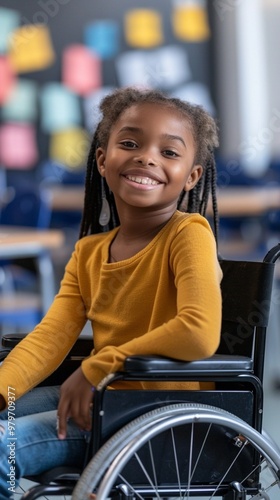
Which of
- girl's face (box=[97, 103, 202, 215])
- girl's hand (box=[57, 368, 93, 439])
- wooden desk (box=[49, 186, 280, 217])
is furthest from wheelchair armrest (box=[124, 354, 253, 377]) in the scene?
wooden desk (box=[49, 186, 280, 217])

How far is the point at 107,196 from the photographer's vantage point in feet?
6.87

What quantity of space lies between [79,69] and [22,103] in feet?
2.22

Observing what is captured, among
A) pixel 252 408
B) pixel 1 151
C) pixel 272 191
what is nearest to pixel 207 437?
pixel 252 408

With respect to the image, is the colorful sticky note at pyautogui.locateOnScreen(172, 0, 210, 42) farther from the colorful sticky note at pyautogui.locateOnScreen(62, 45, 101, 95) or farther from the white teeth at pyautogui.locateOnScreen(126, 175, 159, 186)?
the white teeth at pyautogui.locateOnScreen(126, 175, 159, 186)

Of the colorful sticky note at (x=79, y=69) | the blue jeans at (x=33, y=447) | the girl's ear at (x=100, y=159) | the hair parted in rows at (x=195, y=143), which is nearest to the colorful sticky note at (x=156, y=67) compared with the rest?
the colorful sticky note at (x=79, y=69)

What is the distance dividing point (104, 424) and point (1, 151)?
7.09 metres

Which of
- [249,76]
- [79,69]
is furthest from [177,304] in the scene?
[249,76]

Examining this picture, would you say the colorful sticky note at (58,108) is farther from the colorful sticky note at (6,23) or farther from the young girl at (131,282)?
the young girl at (131,282)

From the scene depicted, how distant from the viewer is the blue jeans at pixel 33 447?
1.66m

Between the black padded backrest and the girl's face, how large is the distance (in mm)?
222

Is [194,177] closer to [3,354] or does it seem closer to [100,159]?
[100,159]

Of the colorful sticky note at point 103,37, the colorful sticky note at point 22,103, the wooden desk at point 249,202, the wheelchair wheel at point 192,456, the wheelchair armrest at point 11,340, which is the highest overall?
the colorful sticky note at point 103,37

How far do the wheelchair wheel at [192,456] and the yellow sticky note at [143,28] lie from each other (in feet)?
25.6

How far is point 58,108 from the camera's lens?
881 cm
